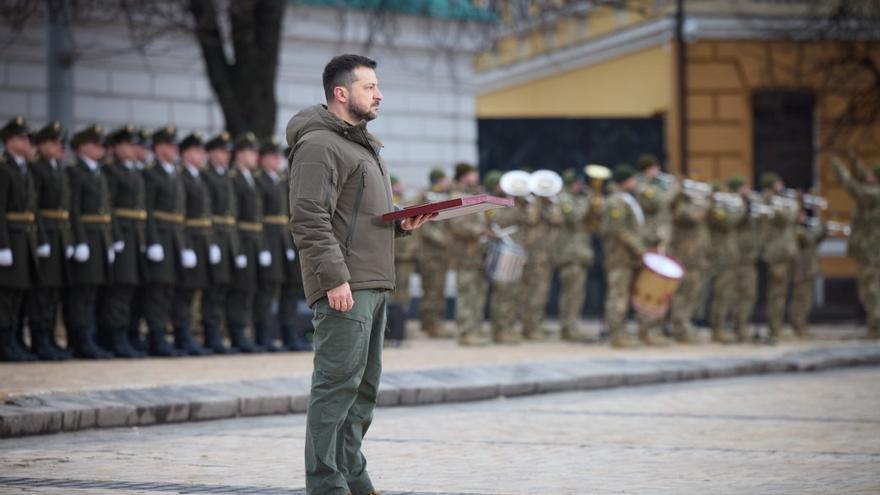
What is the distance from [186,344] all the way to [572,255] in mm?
6416

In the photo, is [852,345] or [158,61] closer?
[852,345]

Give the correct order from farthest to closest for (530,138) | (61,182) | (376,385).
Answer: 1. (530,138)
2. (61,182)
3. (376,385)

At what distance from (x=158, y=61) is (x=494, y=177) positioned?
6616 millimetres

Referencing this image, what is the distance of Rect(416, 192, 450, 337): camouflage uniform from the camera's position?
69.9 ft

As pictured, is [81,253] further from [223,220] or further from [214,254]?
[223,220]

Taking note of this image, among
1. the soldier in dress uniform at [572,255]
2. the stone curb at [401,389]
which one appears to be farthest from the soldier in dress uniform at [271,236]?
the soldier in dress uniform at [572,255]

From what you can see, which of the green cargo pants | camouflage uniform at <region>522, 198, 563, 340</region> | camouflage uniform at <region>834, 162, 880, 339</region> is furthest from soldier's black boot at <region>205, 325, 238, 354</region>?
the green cargo pants

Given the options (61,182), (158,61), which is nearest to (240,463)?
(61,182)

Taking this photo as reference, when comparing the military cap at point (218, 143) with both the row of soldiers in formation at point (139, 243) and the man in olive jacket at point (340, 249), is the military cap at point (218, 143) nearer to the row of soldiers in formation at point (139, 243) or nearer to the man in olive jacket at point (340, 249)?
the row of soldiers in formation at point (139, 243)

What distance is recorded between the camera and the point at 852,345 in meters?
19.5

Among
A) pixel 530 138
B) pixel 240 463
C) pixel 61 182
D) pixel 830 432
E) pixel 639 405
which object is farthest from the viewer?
pixel 530 138

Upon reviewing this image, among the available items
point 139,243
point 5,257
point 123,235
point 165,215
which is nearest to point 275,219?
point 165,215

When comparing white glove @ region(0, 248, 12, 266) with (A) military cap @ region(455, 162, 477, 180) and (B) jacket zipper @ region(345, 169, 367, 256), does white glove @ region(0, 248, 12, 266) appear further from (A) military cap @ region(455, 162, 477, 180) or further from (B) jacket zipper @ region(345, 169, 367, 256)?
(B) jacket zipper @ region(345, 169, 367, 256)

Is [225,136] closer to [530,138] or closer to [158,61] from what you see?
[158,61]
